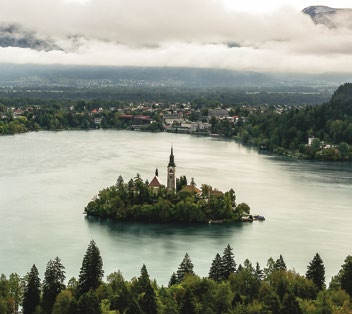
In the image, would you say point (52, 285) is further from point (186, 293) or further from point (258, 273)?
point (258, 273)

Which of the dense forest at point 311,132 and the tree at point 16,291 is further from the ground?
the dense forest at point 311,132

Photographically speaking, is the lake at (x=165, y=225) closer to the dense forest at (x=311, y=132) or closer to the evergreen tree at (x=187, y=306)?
the dense forest at (x=311, y=132)

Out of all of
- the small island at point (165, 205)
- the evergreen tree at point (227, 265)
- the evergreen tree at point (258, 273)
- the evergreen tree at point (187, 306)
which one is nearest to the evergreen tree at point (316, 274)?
the evergreen tree at point (258, 273)

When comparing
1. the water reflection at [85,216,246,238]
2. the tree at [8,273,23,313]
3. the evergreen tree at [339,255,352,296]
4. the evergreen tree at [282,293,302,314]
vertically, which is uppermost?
the evergreen tree at [339,255,352,296]

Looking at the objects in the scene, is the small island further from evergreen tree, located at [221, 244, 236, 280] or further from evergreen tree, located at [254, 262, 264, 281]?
evergreen tree, located at [254, 262, 264, 281]

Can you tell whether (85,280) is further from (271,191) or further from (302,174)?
(302,174)

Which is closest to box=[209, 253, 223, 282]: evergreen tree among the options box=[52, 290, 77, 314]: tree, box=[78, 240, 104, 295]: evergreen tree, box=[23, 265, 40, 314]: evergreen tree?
box=[78, 240, 104, 295]: evergreen tree
